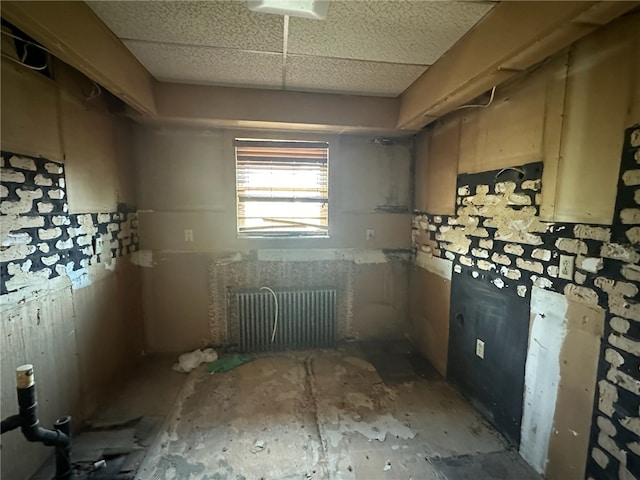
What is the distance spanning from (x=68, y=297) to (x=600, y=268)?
297 cm

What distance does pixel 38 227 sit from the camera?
172 cm

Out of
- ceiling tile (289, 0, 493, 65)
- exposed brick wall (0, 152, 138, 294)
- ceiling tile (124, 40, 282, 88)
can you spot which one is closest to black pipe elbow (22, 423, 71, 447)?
exposed brick wall (0, 152, 138, 294)

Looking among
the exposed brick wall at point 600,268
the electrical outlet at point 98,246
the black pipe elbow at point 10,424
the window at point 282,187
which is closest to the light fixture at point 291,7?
the exposed brick wall at point 600,268

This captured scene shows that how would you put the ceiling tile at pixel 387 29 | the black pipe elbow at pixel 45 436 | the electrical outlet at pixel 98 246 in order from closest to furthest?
the black pipe elbow at pixel 45 436 → the ceiling tile at pixel 387 29 → the electrical outlet at pixel 98 246

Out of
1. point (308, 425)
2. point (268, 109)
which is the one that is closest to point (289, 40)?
point (268, 109)

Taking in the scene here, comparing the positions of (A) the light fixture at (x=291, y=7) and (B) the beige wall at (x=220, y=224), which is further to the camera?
(B) the beige wall at (x=220, y=224)

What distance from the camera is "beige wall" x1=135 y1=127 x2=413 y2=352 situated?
296 cm

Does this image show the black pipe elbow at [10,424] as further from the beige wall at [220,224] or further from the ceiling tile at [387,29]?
the ceiling tile at [387,29]

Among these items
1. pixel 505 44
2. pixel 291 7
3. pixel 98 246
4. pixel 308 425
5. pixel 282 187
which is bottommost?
pixel 308 425

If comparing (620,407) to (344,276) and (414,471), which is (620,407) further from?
(344,276)

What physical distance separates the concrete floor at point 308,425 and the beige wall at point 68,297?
1.02 feet

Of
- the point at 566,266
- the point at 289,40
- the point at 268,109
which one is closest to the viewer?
the point at 566,266

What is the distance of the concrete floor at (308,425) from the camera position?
1763 millimetres

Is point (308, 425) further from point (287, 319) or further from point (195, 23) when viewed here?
point (195, 23)
